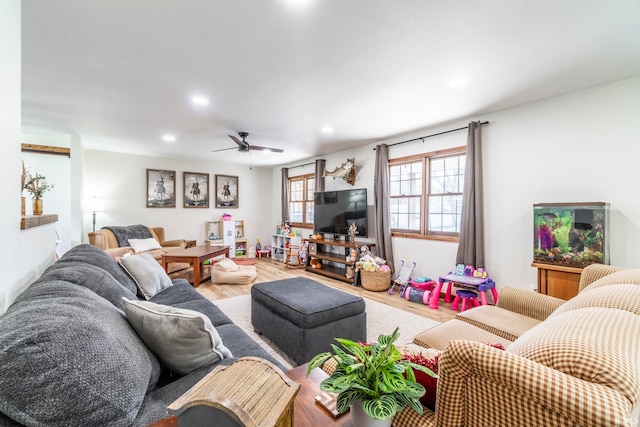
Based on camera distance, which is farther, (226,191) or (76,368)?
(226,191)

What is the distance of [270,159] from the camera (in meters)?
6.45

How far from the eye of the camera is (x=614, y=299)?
44.1 inches

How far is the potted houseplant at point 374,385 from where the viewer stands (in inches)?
27.2

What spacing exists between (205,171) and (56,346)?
258 inches

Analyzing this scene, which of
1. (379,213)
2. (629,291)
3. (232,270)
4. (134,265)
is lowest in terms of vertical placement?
(232,270)

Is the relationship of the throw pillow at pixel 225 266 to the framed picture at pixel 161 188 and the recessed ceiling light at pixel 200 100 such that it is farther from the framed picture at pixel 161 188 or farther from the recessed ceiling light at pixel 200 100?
the recessed ceiling light at pixel 200 100

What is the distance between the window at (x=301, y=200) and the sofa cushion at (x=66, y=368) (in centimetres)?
553

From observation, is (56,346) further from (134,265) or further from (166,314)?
(134,265)

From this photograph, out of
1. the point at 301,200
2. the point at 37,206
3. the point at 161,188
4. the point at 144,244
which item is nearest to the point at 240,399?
the point at 37,206

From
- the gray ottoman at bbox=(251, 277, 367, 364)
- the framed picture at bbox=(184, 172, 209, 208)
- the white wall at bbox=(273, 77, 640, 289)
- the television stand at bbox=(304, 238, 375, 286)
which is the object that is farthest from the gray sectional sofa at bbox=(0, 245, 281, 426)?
the framed picture at bbox=(184, 172, 209, 208)

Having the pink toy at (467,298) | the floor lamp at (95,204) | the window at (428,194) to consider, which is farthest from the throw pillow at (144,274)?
the floor lamp at (95,204)

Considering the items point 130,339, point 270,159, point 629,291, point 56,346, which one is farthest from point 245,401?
point 270,159

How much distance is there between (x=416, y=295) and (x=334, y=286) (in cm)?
138

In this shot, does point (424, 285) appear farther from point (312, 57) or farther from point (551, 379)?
point (551, 379)
